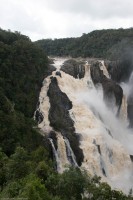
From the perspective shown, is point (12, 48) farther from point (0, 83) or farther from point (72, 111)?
point (72, 111)

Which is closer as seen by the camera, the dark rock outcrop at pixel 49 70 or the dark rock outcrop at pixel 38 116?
the dark rock outcrop at pixel 38 116

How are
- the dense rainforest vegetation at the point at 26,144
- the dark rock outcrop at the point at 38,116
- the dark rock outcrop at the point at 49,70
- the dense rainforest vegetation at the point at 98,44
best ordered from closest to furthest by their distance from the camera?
the dense rainforest vegetation at the point at 26,144, the dark rock outcrop at the point at 38,116, the dark rock outcrop at the point at 49,70, the dense rainforest vegetation at the point at 98,44

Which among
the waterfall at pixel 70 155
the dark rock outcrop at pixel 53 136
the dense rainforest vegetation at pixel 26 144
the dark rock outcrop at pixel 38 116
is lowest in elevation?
the waterfall at pixel 70 155

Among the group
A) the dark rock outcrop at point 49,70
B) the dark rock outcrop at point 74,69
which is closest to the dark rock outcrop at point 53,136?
the dark rock outcrop at point 49,70

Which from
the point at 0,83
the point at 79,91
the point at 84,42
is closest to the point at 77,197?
the point at 0,83

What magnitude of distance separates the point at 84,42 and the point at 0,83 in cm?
4940

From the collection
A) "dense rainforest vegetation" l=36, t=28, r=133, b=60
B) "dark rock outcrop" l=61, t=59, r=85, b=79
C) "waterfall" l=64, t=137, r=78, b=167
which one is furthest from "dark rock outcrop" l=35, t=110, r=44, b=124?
"dense rainforest vegetation" l=36, t=28, r=133, b=60

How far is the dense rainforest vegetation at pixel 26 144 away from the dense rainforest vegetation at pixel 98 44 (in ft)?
105

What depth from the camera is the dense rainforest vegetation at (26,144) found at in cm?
2606

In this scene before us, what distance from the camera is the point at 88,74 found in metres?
56.8

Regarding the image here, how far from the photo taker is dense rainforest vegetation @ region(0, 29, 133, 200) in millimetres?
26062

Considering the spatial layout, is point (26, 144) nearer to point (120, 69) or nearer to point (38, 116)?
point (38, 116)

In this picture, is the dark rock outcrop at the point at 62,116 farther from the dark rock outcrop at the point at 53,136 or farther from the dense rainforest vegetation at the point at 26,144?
the dense rainforest vegetation at the point at 26,144

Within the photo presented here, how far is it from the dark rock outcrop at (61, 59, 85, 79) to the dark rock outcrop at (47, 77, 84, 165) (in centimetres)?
391
